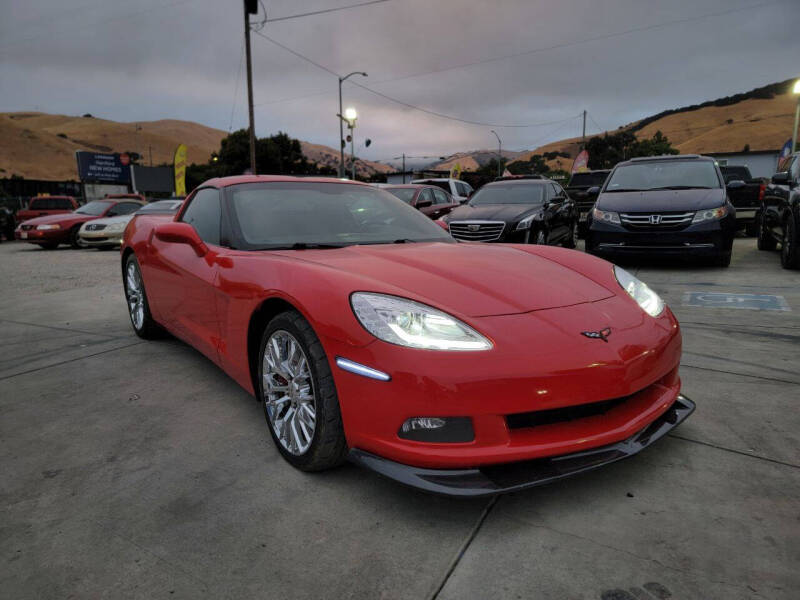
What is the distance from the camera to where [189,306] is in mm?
3188

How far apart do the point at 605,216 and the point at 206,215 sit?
6.10 metres

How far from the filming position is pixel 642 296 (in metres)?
2.44

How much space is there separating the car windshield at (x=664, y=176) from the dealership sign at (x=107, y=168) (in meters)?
47.7

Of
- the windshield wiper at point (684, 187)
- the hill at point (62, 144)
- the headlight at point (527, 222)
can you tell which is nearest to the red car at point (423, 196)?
the headlight at point (527, 222)

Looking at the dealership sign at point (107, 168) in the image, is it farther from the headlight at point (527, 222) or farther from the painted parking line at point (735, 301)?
the painted parking line at point (735, 301)

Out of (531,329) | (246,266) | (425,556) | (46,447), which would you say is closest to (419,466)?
(425,556)

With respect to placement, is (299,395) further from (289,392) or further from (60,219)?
(60,219)

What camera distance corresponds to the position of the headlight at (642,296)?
7.63 ft

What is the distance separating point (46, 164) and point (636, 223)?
400ft

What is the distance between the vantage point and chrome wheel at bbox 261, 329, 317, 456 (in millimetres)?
2125

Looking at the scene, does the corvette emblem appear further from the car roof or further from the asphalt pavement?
the car roof

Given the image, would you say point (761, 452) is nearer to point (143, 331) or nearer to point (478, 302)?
point (478, 302)

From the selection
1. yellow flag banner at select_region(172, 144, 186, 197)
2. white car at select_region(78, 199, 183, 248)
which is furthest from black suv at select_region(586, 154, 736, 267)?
yellow flag banner at select_region(172, 144, 186, 197)

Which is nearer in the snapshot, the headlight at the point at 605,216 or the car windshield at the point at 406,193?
the headlight at the point at 605,216
